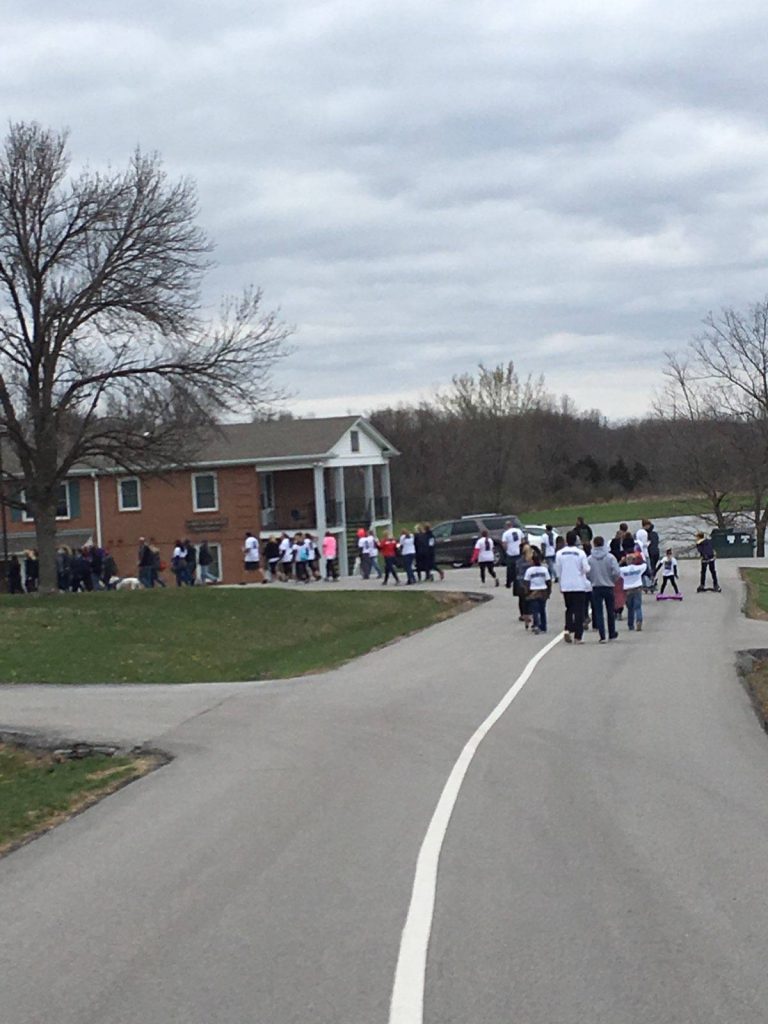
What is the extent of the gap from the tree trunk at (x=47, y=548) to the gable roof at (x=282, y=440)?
69.8 feet

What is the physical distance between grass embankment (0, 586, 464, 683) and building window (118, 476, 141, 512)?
2059 cm

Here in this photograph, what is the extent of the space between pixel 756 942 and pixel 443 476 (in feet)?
283

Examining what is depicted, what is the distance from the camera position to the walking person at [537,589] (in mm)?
25141

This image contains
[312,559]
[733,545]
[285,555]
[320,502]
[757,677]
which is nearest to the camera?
[757,677]

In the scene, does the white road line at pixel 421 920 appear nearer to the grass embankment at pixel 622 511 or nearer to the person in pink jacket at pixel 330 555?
the person in pink jacket at pixel 330 555

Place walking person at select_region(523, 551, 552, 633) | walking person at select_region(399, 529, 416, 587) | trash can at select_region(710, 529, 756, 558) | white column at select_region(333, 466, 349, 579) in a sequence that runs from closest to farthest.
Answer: walking person at select_region(523, 551, 552, 633), walking person at select_region(399, 529, 416, 587), trash can at select_region(710, 529, 756, 558), white column at select_region(333, 466, 349, 579)

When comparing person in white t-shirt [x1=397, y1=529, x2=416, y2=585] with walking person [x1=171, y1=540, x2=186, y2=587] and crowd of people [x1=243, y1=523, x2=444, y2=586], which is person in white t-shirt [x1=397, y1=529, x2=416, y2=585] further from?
walking person [x1=171, y1=540, x2=186, y2=587]

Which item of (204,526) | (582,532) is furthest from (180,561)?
(582,532)

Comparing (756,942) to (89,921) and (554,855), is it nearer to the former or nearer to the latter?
(554,855)

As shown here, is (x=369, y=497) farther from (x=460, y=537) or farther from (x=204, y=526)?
(x=460, y=537)

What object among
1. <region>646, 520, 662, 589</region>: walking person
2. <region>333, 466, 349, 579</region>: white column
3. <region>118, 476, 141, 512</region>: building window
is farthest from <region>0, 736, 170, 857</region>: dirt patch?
<region>118, 476, 141, 512</region>: building window

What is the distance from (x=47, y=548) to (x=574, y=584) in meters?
15.3

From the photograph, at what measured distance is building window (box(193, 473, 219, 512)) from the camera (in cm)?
5628

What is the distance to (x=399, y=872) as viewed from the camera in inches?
316
